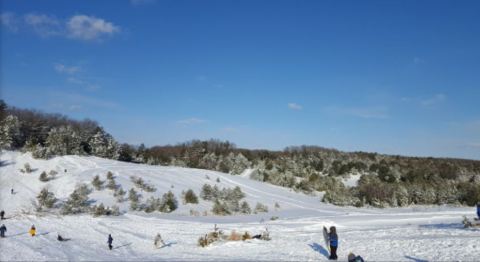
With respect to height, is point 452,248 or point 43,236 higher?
point 452,248

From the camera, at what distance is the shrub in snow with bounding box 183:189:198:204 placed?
47500mm

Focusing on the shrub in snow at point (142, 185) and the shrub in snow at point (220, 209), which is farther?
the shrub in snow at point (142, 185)

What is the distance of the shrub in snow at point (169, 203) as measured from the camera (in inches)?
1704

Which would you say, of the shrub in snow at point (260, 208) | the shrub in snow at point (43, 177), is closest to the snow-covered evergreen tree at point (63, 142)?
the shrub in snow at point (43, 177)

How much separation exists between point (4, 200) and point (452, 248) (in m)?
42.1

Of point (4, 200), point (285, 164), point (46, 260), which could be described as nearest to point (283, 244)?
point (46, 260)

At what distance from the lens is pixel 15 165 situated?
175 ft

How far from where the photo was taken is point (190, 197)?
48000mm

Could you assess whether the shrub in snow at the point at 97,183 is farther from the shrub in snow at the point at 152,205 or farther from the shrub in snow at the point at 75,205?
the shrub in snow at the point at 152,205

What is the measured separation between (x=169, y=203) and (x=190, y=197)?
395 cm

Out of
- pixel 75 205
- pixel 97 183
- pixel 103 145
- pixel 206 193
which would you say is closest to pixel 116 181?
pixel 97 183

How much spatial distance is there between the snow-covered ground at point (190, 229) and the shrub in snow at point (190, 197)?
92 centimetres

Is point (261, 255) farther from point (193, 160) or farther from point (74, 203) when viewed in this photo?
point (193, 160)

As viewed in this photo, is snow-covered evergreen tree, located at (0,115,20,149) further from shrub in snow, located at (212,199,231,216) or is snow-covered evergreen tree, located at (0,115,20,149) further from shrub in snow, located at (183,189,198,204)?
shrub in snow, located at (212,199,231,216)
